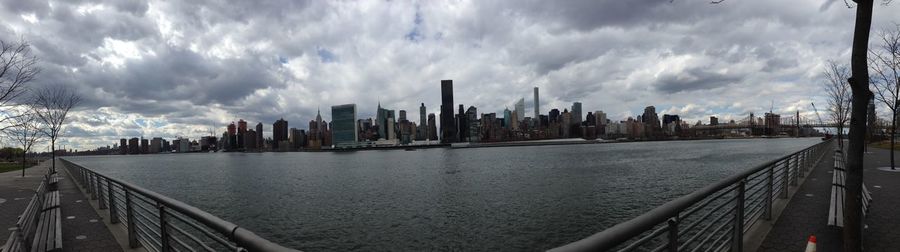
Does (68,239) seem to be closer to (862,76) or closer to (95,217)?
(95,217)

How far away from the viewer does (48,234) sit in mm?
7043

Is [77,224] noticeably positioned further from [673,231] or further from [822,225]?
[822,225]

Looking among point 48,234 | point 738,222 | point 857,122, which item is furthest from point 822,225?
point 48,234

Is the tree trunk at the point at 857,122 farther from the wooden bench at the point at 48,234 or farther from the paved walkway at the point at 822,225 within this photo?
the wooden bench at the point at 48,234

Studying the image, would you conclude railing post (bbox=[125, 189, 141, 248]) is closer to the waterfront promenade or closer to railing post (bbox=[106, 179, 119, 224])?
the waterfront promenade

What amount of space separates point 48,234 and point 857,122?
1122cm

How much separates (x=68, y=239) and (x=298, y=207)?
1820 cm

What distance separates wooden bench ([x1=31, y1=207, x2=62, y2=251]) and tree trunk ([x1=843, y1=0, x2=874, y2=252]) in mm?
10113

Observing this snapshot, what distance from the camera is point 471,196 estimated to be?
28.4 meters

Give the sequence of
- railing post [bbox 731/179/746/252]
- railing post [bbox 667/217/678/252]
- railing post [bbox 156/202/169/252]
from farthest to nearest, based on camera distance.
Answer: railing post [bbox 731/179/746/252] < railing post [bbox 156/202/169/252] < railing post [bbox 667/217/678/252]

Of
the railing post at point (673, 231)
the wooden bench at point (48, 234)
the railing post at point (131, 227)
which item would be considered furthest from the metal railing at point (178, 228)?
the railing post at point (673, 231)

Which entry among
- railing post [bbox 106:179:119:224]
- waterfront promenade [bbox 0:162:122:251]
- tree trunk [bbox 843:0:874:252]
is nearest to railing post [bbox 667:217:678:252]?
tree trunk [bbox 843:0:874:252]

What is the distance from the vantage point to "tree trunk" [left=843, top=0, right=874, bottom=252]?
4156 millimetres

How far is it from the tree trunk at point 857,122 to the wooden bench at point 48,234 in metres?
10.1
